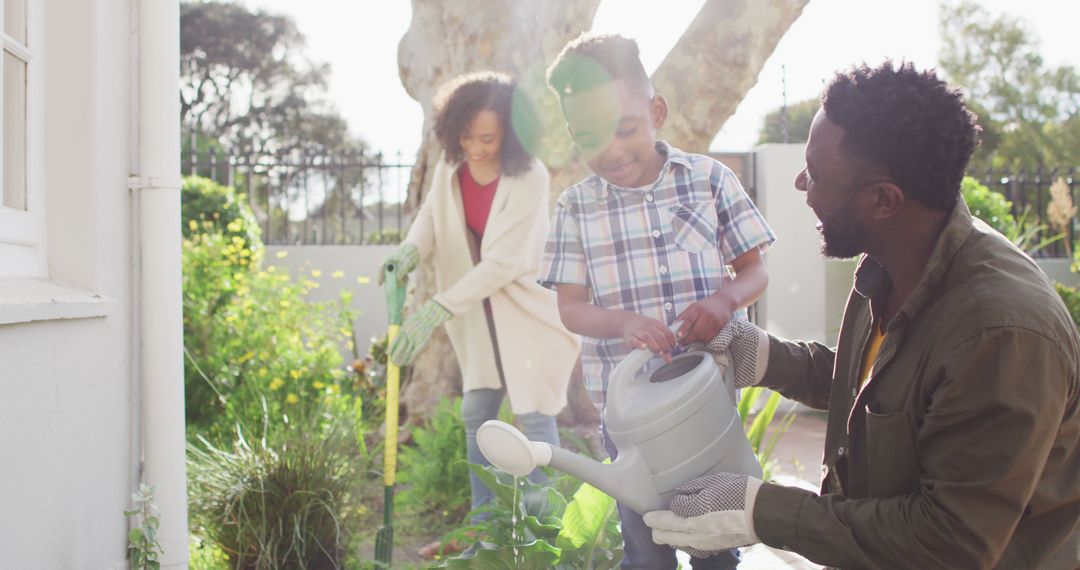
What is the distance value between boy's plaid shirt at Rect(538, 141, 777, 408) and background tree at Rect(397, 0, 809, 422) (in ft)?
9.88

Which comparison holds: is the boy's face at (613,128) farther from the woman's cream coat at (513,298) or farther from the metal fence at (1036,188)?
the metal fence at (1036,188)

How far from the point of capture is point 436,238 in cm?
378

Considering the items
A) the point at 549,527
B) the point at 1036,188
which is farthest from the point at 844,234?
the point at 1036,188

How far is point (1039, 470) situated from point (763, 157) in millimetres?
7446

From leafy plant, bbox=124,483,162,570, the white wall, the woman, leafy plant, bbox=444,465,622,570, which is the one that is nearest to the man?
leafy plant, bbox=444,465,622,570

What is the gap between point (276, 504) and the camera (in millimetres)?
3225

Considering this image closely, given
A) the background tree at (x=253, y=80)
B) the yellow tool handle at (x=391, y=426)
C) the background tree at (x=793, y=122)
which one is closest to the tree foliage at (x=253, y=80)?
the background tree at (x=253, y=80)

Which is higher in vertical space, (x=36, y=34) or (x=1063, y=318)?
(x=36, y=34)

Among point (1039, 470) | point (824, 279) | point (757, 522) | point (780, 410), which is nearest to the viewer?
point (1039, 470)

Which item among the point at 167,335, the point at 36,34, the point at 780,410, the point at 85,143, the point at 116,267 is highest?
the point at 36,34

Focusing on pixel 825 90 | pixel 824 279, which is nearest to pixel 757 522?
pixel 825 90

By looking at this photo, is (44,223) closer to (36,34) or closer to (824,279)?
(36,34)

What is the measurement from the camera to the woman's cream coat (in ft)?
11.4

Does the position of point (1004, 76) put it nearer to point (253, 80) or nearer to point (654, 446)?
point (253, 80)
